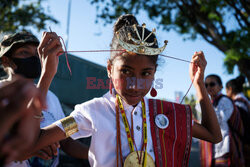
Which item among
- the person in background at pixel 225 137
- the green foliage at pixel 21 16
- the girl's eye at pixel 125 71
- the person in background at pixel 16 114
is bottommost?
the person in background at pixel 225 137

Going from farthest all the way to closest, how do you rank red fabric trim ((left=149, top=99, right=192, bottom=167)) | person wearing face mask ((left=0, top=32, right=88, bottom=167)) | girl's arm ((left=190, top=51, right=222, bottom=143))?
person wearing face mask ((left=0, top=32, right=88, bottom=167)), girl's arm ((left=190, top=51, right=222, bottom=143)), red fabric trim ((left=149, top=99, right=192, bottom=167))

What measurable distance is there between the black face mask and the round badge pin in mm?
1173

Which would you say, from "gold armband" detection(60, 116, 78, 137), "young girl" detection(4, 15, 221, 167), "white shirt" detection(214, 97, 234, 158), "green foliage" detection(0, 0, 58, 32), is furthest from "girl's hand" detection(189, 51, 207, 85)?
"green foliage" detection(0, 0, 58, 32)

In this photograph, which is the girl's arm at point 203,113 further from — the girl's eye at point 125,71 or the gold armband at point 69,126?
the gold armband at point 69,126

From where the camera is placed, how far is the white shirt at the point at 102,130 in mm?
1802

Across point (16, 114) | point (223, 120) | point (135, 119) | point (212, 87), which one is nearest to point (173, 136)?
point (135, 119)

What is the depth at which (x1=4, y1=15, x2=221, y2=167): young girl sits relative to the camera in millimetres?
1804

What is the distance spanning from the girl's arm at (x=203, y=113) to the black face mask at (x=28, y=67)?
4.61 feet

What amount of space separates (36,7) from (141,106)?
12.0 meters

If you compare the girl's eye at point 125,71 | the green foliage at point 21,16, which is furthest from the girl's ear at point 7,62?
the green foliage at point 21,16

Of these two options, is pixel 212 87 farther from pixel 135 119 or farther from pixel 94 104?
pixel 94 104

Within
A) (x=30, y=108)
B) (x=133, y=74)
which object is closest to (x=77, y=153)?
(x=133, y=74)

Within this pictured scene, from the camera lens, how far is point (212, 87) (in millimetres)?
4527

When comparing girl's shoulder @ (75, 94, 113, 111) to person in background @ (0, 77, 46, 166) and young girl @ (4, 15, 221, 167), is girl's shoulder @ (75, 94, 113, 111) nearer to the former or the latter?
young girl @ (4, 15, 221, 167)
